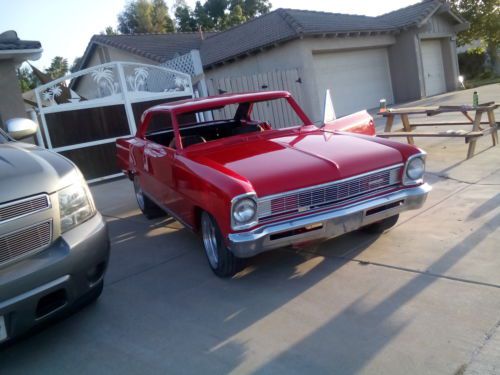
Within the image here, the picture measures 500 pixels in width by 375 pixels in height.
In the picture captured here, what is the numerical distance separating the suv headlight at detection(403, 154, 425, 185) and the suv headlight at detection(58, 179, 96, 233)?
259 cm

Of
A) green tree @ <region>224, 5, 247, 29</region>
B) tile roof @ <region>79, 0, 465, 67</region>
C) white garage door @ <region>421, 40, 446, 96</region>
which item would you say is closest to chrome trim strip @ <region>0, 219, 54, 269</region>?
tile roof @ <region>79, 0, 465, 67</region>

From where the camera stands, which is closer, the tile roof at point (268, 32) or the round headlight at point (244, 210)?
the round headlight at point (244, 210)

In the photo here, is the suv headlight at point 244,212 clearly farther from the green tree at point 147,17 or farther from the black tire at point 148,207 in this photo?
the green tree at point 147,17

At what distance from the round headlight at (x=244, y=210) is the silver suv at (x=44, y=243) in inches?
37.4

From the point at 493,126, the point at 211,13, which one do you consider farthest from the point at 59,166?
the point at 211,13

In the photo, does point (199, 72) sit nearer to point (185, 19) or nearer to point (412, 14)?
point (412, 14)

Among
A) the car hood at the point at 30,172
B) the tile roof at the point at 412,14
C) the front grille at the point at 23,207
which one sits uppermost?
the tile roof at the point at 412,14

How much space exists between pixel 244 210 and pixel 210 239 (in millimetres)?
755

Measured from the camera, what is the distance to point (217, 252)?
4145 mm

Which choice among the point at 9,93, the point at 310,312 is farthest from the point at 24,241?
the point at 9,93

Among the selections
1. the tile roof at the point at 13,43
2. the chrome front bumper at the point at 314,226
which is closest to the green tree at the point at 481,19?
the tile roof at the point at 13,43

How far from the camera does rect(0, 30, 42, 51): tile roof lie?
340 inches

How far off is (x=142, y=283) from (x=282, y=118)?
942cm

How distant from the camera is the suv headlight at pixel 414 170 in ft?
13.9
